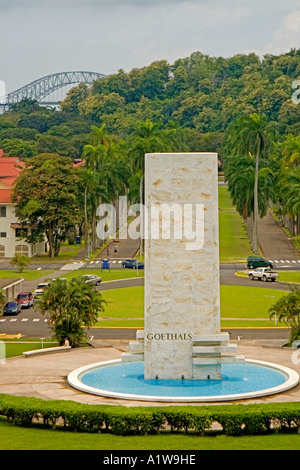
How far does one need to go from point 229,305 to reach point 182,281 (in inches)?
1268

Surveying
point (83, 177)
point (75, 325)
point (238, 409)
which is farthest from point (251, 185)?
point (238, 409)

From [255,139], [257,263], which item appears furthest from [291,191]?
[257,263]

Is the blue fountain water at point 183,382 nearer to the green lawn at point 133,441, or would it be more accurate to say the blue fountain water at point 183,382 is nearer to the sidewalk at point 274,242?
the green lawn at point 133,441

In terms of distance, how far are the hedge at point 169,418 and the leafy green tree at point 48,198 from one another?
76625 millimetres

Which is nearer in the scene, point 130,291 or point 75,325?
point 75,325

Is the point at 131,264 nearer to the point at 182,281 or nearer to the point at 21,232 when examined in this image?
the point at 21,232

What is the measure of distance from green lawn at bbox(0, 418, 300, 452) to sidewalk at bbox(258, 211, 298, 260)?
76786mm

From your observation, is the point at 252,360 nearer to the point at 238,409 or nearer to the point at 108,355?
the point at 108,355

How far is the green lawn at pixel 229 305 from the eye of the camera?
6506cm

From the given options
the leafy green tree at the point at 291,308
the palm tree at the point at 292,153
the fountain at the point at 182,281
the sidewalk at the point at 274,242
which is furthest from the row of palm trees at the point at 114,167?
the fountain at the point at 182,281

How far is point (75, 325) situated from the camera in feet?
174

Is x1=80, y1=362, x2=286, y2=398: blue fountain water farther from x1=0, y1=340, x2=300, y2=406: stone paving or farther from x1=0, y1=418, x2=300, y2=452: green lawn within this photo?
x1=0, y1=418, x2=300, y2=452: green lawn

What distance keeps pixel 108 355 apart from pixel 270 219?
320 ft
